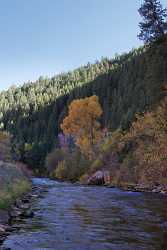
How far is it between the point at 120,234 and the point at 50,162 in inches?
3038

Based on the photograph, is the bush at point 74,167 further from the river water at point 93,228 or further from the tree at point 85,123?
the river water at point 93,228

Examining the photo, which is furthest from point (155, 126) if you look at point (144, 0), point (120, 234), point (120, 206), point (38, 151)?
point (38, 151)

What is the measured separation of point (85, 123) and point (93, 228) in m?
52.6

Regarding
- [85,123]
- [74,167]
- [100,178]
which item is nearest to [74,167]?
[74,167]

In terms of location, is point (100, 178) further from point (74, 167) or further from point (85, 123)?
point (85, 123)

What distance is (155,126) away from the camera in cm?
2341

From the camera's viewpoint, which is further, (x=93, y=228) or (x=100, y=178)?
(x=100, y=178)

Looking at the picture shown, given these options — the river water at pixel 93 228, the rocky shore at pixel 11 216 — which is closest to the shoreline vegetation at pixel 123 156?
the river water at pixel 93 228

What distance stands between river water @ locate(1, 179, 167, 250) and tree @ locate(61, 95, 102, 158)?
42.3 metres

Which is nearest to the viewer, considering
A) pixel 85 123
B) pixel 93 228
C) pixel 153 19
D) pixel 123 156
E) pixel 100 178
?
pixel 93 228

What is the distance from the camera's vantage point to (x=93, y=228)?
60.0ft

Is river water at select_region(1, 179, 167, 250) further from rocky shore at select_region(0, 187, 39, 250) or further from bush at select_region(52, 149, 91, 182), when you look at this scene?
bush at select_region(52, 149, 91, 182)

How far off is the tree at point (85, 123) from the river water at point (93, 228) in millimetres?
42342

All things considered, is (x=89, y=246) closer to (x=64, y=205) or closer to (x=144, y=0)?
(x=64, y=205)
